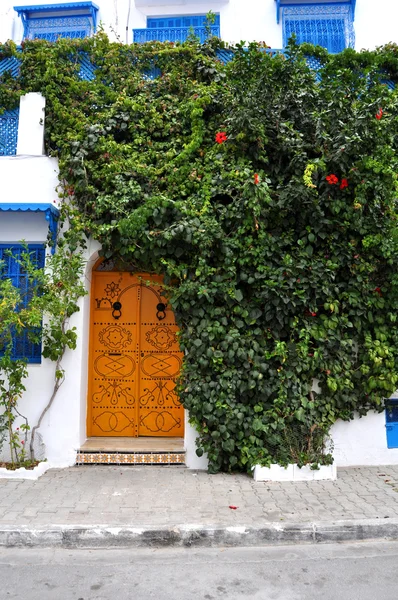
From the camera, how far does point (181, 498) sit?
4730 millimetres

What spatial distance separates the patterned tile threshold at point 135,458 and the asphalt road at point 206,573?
1909 millimetres

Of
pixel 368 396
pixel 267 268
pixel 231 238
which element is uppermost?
pixel 231 238

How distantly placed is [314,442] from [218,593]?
268 cm

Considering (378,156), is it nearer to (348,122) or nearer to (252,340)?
(348,122)

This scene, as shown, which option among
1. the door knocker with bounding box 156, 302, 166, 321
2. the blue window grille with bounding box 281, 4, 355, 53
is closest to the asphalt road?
the door knocker with bounding box 156, 302, 166, 321

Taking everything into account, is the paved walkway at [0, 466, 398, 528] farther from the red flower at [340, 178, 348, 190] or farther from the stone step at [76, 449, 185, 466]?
the red flower at [340, 178, 348, 190]

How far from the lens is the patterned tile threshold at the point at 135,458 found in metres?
5.82

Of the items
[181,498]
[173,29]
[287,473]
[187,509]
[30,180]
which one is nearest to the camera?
[187,509]

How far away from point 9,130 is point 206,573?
20.1 ft

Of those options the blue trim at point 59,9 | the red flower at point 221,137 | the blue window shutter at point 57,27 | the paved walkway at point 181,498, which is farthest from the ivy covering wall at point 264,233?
the blue trim at point 59,9

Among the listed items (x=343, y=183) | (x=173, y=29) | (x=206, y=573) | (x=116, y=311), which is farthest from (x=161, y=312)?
(x=173, y=29)

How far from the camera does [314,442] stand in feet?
18.2

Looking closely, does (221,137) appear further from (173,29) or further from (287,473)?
(173,29)

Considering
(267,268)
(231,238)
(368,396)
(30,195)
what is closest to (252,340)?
(267,268)
